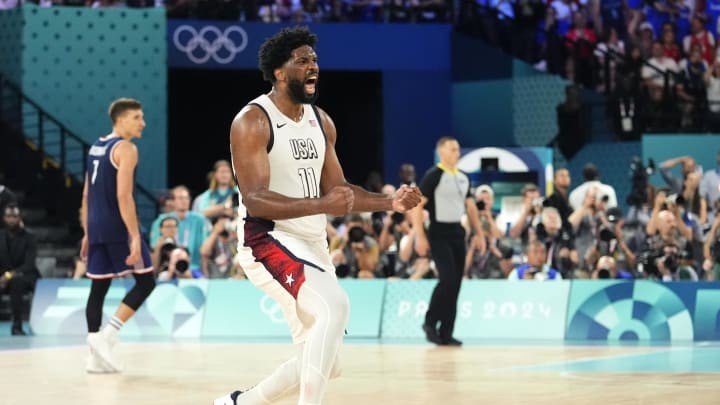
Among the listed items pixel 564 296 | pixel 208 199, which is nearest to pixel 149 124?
pixel 208 199

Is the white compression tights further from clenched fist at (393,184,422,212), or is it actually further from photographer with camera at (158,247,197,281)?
photographer with camera at (158,247,197,281)

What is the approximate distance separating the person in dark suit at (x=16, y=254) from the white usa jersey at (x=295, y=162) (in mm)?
9370

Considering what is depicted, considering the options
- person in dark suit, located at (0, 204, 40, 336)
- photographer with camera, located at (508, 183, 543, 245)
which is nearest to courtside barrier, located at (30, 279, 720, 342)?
→ person in dark suit, located at (0, 204, 40, 336)

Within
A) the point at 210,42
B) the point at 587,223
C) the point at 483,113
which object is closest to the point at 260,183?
the point at 587,223

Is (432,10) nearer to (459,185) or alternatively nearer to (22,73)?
(22,73)

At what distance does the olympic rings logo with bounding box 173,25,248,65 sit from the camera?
22.0 meters

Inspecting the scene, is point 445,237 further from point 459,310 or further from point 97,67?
point 97,67

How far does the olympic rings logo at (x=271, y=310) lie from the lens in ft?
48.6

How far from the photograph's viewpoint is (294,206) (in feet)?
21.6

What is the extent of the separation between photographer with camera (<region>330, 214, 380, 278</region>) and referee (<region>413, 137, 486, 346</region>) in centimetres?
226

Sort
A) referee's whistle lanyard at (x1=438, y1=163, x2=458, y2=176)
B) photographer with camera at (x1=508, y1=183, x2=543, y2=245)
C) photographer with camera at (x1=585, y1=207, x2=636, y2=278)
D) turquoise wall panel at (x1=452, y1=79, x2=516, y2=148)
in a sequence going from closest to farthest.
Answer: referee's whistle lanyard at (x1=438, y1=163, x2=458, y2=176), photographer with camera at (x1=585, y1=207, x2=636, y2=278), photographer with camera at (x1=508, y1=183, x2=543, y2=245), turquoise wall panel at (x1=452, y1=79, x2=516, y2=148)

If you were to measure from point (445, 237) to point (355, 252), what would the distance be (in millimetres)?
2681

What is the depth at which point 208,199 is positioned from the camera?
55.7 feet

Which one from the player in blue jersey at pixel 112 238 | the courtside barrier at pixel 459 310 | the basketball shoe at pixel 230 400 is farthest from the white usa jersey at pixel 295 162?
the courtside barrier at pixel 459 310
